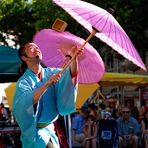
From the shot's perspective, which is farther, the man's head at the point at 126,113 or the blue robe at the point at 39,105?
the man's head at the point at 126,113

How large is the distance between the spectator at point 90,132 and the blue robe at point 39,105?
7.20 m

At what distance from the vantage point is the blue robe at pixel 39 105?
157 inches

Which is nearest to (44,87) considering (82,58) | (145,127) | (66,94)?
(66,94)

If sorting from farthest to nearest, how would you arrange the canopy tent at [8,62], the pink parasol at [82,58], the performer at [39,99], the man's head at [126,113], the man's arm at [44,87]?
the man's head at [126,113] → the canopy tent at [8,62] → the pink parasol at [82,58] → the performer at [39,99] → the man's arm at [44,87]

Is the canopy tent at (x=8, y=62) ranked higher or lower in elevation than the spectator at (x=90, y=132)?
higher

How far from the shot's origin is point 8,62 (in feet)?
27.7

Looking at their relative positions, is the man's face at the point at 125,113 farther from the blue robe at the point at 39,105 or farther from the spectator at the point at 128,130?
the blue robe at the point at 39,105

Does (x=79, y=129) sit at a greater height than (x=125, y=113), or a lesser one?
lesser

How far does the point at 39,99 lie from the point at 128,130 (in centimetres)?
833

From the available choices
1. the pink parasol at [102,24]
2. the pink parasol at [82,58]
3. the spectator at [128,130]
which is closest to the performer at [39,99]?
the pink parasol at [102,24]

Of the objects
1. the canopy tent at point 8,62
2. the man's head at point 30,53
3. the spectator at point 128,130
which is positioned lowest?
the spectator at point 128,130

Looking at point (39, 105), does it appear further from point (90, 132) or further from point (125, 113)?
point (125, 113)

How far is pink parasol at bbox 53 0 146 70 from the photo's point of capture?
13.8ft

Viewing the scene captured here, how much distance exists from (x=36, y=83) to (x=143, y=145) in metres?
8.45
